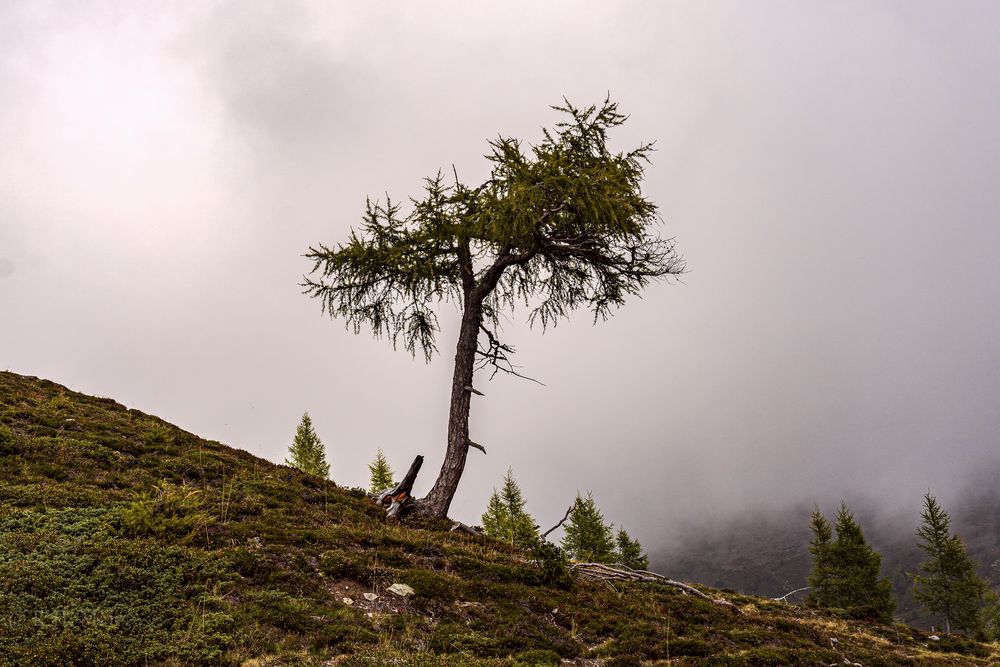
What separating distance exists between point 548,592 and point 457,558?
6.23 ft

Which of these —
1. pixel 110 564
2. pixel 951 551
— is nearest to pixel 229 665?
pixel 110 564

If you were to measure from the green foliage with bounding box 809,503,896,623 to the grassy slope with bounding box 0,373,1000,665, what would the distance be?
144 ft

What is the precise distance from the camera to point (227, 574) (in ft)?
28.5

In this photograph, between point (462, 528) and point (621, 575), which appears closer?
point (621, 575)

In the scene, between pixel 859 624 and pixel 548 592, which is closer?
pixel 548 592

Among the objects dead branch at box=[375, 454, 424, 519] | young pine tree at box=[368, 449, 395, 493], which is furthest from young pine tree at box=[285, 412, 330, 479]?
dead branch at box=[375, 454, 424, 519]

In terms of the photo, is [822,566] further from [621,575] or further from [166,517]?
[166,517]

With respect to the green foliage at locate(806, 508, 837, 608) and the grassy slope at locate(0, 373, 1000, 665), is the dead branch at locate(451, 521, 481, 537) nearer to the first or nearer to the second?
the grassy slope at locate(0, 373, 1000, 665)

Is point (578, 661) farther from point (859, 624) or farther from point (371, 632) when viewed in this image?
point (859, 624)

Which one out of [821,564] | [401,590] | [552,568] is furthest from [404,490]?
[821,564]

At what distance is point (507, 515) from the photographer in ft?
169

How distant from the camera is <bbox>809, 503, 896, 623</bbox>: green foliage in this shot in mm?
51219

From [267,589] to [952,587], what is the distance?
6615 centimetres

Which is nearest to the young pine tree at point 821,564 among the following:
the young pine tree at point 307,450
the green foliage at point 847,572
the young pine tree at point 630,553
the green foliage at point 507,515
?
the green foliage at point 847,572
